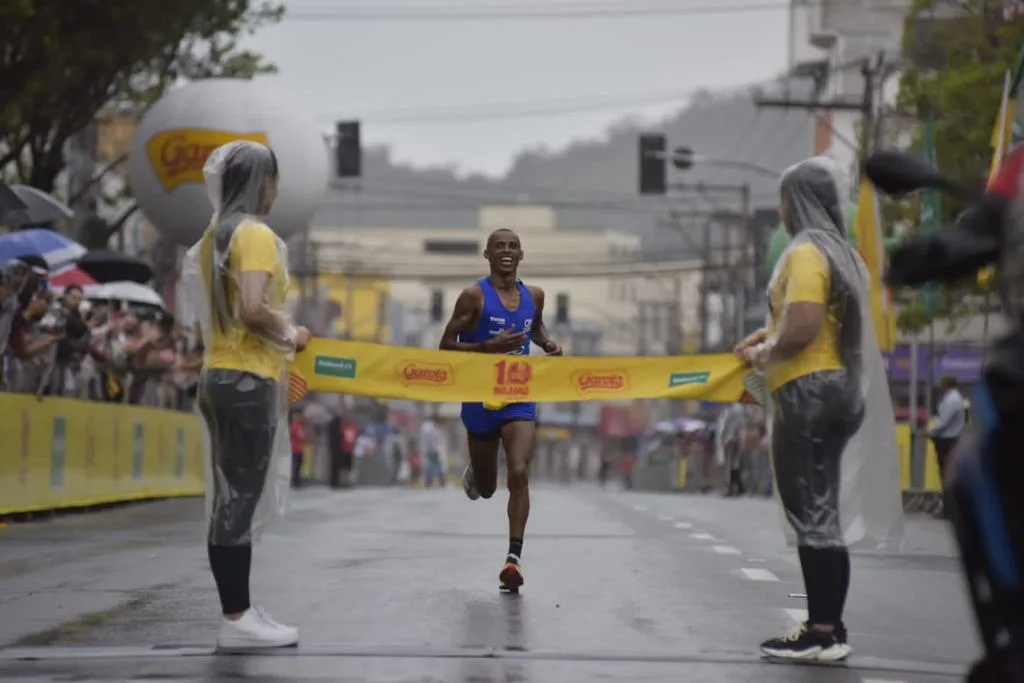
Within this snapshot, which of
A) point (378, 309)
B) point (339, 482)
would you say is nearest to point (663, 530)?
point (339, 482)

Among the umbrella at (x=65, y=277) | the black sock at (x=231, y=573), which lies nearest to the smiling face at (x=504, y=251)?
the black sock at (x=231, y=573)

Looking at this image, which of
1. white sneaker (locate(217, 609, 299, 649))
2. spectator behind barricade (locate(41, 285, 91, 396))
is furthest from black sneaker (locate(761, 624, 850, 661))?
spectator behind barricade (locate(41, 285, 91, 396))

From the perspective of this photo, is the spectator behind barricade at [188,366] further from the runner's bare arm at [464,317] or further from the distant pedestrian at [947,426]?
the runner's bare arm at [464,317]

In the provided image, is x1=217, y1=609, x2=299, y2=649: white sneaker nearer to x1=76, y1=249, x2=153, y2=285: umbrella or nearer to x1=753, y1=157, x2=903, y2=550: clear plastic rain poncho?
x1=753, y1=157, x2=903, y2=550: clear plastic rain poncho

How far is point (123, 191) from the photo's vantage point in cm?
3509

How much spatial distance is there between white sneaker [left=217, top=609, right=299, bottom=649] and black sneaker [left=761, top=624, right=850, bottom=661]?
6.08ft

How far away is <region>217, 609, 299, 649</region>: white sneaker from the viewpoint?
9398 millimetres

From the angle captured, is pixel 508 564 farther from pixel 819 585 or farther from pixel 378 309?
pixel 378 309

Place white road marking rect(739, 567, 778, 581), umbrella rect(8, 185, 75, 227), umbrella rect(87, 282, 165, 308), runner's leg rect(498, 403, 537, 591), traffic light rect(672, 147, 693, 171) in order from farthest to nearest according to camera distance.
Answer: traffic light rect(672, 147, 693, 171) < umbrella rect(87, 282, 165, 308) < umbrella rect(8, 185, 75, 227) < white road marking rect(739, 567, 778, 581) < runner's leg rect(498, 403, 537, 591)

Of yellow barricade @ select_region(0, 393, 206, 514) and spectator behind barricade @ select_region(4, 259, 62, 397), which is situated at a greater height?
spectator behind barricade @ select_region(4, 259, 62, 397)

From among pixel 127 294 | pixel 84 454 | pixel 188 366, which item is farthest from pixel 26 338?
pixel 127 294

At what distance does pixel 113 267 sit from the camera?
3278 centimetres

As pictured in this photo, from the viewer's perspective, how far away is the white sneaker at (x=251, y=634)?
9.40 meters

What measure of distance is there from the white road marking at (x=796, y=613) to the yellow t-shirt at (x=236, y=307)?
314cm
